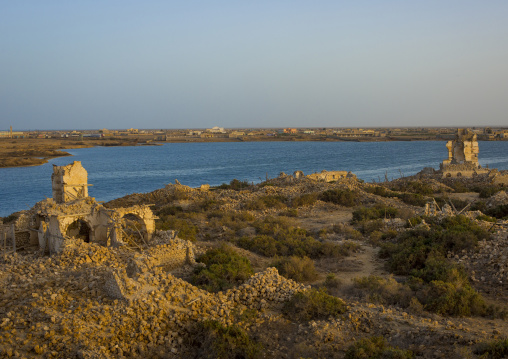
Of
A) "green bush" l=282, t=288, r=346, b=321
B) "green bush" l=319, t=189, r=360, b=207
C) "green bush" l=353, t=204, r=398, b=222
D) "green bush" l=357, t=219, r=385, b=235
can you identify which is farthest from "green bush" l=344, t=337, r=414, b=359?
"green bush" l=319, t=189, r=360, b=207

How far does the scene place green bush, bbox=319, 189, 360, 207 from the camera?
854 inches

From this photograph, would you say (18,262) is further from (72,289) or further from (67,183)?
(67,183)

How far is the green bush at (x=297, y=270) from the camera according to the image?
11.0 m

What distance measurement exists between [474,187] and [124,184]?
34500 millimetres

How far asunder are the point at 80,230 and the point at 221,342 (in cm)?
867

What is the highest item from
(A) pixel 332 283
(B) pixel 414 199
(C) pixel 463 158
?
(C) pixel 463 158

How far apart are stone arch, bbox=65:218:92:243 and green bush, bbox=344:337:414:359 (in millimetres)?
9264

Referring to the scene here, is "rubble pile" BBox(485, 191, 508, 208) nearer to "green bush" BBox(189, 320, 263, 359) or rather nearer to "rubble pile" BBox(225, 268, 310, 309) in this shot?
"rubble pile" BBox(225, 268, 310, 309)

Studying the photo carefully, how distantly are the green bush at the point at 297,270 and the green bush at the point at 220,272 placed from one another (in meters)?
0.84

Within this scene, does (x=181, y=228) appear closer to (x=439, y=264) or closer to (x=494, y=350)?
(x=439, y=264)

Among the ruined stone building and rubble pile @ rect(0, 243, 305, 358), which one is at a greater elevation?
the ruined stone building

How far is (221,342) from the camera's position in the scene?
23.4 ft

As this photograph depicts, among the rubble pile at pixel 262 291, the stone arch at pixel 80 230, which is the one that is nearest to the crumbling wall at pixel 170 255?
the rubble pile at pixel 262 291

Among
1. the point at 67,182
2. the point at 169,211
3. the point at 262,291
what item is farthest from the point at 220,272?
the point at 169,211
